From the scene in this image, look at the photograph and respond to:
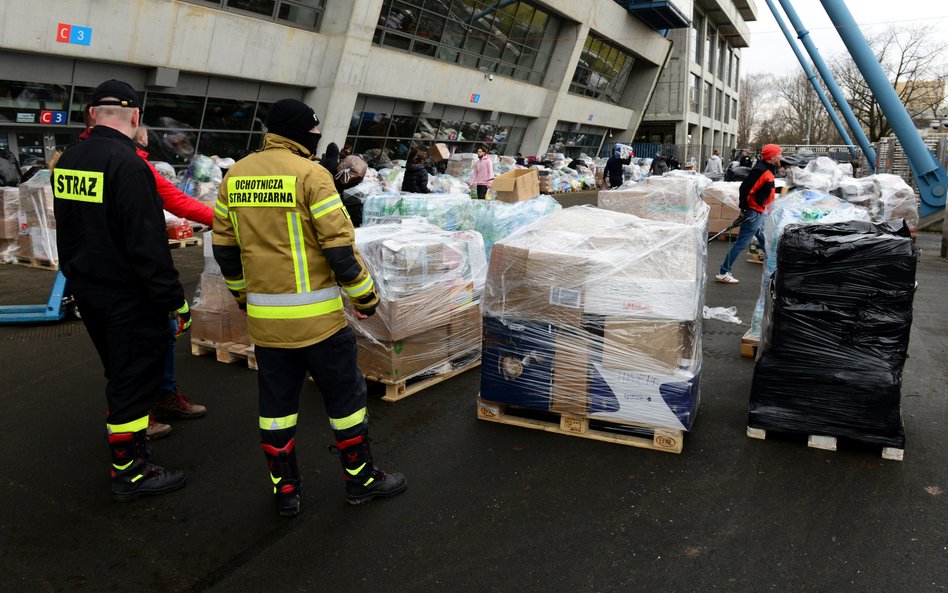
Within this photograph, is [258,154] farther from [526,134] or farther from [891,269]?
[526,134]

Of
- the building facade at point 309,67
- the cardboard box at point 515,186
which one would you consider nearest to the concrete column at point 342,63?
the building facade at point 309,67

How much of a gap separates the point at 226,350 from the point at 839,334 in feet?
14.6

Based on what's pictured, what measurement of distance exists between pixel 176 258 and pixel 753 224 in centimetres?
844

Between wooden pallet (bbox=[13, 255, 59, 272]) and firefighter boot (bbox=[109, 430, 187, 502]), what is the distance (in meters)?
6.90

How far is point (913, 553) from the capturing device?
276 cm

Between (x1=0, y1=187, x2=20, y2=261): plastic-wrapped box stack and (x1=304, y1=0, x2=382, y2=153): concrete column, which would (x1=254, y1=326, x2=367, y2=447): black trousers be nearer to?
(x1=0, y1=187, x2=20, y2=261): plastic-wrapped box stack

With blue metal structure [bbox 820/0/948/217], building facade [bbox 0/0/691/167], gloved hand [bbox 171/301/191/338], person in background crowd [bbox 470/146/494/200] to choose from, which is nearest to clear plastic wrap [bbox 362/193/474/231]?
gloved hand [bbox 171/301/191/338]

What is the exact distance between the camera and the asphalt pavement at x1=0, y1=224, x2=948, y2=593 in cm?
267

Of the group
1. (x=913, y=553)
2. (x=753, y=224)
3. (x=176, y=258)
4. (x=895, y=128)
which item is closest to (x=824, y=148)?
(x=895, y=128)

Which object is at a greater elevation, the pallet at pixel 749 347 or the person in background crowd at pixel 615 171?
the person in background crowd at pixel 615 171

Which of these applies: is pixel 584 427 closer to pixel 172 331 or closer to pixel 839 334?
pixel 839 334

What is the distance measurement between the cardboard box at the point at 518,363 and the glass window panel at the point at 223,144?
12.6 metres

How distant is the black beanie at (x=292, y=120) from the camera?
2.93 metres

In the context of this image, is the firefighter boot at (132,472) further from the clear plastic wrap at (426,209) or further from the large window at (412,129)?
the large window at (412,129)
